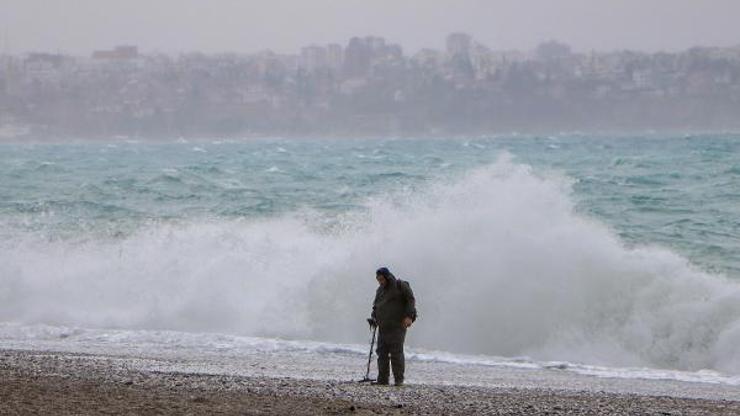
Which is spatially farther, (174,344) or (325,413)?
(174,344)

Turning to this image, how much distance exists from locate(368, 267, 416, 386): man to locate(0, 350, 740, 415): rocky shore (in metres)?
0.34

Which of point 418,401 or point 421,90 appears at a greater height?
point 421,90

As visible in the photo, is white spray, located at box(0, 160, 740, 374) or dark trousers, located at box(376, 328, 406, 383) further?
white spray, located at box(0, 160, 740, 374)

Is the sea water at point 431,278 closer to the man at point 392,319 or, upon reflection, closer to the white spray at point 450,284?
the white spray at point 450,284

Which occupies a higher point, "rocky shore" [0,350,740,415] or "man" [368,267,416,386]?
"man" [368,267,416,386]

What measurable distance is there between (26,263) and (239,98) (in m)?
121

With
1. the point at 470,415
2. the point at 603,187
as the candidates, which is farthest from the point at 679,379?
the point at 603,187

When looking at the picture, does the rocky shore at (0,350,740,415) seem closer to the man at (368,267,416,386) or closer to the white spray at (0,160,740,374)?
the man at (368,267,416,386)

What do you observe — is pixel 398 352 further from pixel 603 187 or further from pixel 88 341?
pixel 603 187

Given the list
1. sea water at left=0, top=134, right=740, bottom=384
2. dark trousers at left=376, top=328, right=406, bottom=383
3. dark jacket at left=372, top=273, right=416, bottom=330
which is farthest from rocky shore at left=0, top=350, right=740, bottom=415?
sea water at left=0, top=134, right=740, bottom=384

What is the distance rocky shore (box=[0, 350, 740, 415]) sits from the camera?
31.9ft

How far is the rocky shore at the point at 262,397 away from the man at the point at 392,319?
338 millimetres

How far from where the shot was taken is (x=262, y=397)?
34.4 feet

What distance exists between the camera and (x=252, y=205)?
3291 cm
